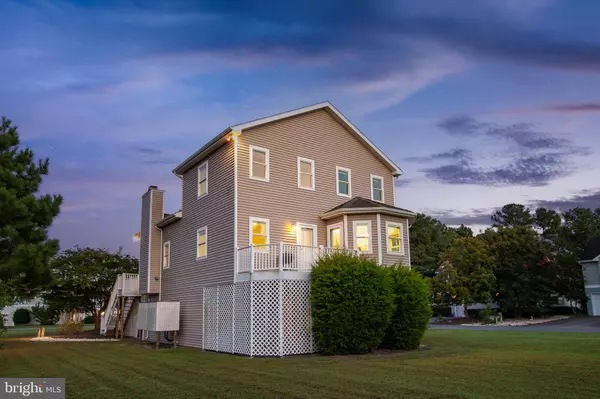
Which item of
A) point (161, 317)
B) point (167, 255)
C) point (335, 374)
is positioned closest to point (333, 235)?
point (161, 317)

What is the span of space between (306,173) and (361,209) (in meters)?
2.99

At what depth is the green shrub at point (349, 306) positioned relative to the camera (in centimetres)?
1516

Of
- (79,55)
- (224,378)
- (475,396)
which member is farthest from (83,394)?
(79,55)

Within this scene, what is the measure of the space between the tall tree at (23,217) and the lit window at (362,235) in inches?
489

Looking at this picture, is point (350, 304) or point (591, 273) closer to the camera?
point (350, 304)

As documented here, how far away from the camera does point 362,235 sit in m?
19.5

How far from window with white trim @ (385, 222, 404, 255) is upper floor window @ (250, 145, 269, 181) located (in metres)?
5.53

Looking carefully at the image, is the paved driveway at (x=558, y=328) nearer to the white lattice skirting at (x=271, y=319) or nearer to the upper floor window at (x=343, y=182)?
the upper floor window at (x=343, y=182)

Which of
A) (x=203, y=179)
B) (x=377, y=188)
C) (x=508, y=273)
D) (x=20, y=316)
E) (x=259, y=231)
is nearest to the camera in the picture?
(x=259, y=231)

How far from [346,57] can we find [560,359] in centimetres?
1334

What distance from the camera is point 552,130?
24875mm

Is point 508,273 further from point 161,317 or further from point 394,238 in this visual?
point 161,317

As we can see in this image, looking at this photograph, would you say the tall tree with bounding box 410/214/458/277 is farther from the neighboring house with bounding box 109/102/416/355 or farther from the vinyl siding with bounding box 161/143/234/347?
the vinyl siding with bounding box 161/143/234/347

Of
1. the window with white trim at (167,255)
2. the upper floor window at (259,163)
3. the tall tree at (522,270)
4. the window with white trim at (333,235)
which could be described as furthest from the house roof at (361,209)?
the tall tree at (522,270)
